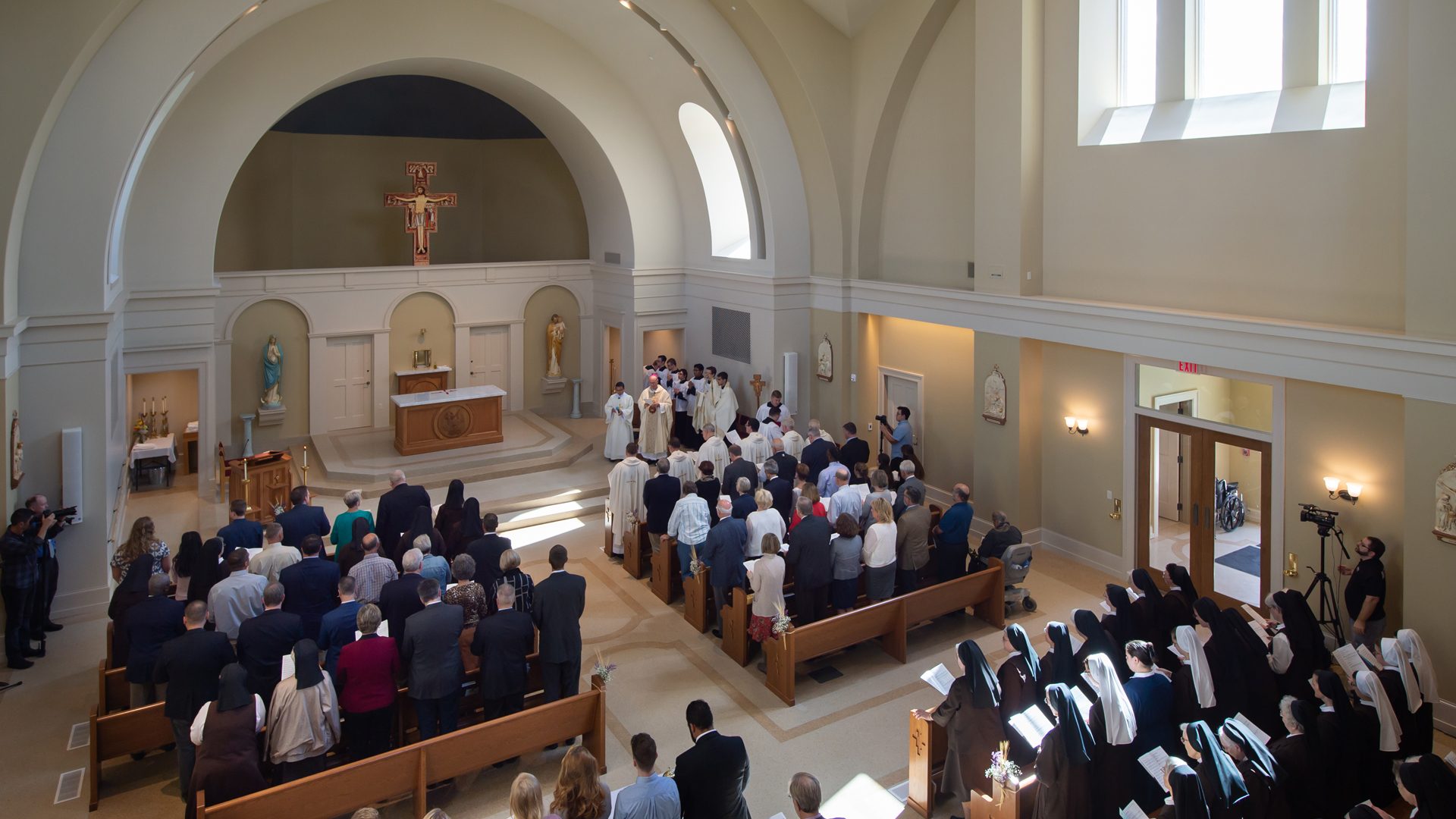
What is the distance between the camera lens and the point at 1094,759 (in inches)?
260

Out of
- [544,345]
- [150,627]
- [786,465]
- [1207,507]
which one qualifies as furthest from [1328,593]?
[544,345]

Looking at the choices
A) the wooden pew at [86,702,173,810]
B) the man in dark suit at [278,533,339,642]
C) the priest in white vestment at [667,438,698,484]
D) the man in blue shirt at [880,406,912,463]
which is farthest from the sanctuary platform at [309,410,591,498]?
the wooden pew at [86,702,173,810]

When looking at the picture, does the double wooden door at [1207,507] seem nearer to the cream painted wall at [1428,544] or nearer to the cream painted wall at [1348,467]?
the cream painted wall at [1348,467]

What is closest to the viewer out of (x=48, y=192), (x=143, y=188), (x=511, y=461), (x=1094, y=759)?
(x=1094, y=759)

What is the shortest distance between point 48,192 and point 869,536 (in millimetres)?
9401

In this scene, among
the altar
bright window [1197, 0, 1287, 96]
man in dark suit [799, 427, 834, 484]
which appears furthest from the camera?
the altar

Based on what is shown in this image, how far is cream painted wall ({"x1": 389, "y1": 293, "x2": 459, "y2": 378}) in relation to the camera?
19.1 metres

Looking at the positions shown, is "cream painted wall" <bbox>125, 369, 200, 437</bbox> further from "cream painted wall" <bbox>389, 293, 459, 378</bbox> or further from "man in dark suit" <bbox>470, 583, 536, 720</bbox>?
"man in dark suit" <bbox>470, 583, 536, 720</bbox>

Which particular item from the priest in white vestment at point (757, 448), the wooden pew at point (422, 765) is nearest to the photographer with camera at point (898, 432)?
the priest in white vestment at point (757, 448)

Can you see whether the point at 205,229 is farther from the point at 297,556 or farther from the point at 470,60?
the point at 297,556

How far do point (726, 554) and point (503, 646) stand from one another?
2.91 metres

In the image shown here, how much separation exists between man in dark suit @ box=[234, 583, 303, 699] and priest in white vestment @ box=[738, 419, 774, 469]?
289 inches

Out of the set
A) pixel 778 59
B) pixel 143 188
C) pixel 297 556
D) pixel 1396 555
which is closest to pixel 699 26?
pixel 778 59

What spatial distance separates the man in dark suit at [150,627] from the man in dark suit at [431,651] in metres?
1.89
